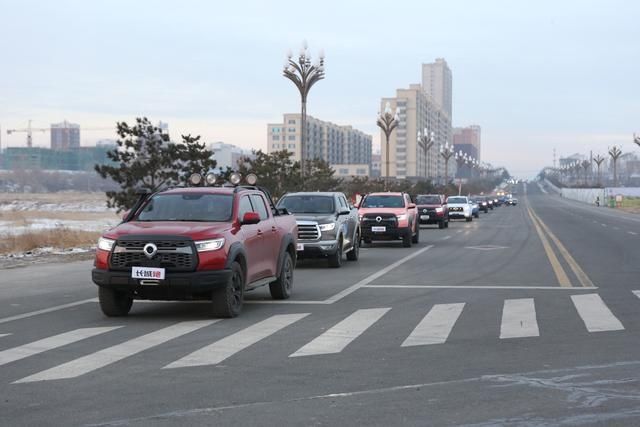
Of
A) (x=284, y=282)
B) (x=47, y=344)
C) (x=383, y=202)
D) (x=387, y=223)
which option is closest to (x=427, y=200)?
(x=383, y=202)

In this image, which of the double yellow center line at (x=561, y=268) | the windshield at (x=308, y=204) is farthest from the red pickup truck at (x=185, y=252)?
the windshield at (x=308, y=204)

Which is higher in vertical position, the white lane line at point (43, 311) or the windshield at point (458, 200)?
the windshield at point (458, 200)

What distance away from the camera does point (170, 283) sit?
11.6 meters

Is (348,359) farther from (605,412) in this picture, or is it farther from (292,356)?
(605,412)

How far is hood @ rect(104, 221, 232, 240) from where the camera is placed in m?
11.9

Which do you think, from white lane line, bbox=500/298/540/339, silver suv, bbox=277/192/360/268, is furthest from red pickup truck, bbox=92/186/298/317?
silver suv, bbox=277/192/360/268

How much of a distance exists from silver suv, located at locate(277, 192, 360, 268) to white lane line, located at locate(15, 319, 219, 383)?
345 inches

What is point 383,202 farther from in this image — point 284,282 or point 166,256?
point 166,256

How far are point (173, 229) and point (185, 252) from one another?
1.43 feet

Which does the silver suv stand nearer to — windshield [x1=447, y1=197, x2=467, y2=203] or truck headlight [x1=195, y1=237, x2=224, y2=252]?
truck headlight [x1=195, y1=237, x2=224, y2=252]

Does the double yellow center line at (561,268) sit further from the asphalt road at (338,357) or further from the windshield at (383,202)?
the windshield at (383,202)

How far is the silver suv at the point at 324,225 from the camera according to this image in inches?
811

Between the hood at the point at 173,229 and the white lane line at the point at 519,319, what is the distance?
3869mm

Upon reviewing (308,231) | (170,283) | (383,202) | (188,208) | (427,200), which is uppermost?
(188,208)
